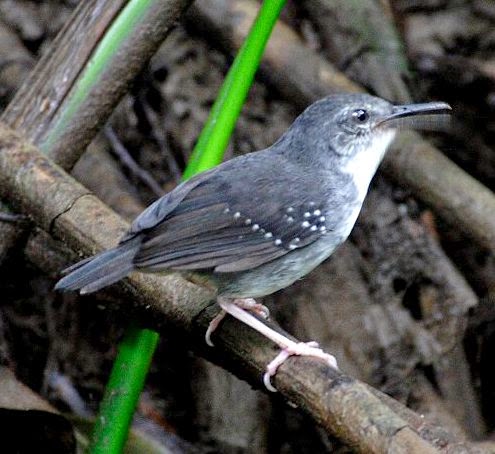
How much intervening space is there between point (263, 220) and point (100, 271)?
1.93 feet

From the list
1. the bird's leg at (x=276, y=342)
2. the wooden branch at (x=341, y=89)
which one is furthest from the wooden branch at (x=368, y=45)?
the bird's leg at (x=276, y=342)

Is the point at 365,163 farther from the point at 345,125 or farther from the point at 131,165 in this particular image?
the point at 131,165

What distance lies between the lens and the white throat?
11.5 feet

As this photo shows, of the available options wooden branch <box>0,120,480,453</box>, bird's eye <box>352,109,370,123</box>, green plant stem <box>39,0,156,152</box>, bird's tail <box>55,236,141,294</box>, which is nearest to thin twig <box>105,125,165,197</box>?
green plant stem <box>39,0,156,152</box>

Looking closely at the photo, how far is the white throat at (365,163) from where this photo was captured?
3.51 meters

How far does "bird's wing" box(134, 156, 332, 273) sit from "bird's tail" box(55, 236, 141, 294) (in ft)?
0.34

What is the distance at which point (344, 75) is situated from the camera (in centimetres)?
514

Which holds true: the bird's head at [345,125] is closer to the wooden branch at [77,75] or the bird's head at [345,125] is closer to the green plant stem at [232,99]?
the green plant stem at [232,99]

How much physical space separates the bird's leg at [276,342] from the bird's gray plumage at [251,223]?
0.19ft

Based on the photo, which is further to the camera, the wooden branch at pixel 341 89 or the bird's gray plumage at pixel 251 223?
the wooden branch at pixel 341 89

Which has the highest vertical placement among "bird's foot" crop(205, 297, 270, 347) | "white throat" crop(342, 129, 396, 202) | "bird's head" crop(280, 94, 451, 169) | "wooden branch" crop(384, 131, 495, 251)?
"bird's head" crop(280, 94, 451, 169)

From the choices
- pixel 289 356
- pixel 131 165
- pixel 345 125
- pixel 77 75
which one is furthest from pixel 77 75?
pixel 289 356

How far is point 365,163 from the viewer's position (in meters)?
A: 3.57

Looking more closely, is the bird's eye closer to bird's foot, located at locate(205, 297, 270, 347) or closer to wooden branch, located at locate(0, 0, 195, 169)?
bird's foot, located at locate(205, 297, 270, 347)
